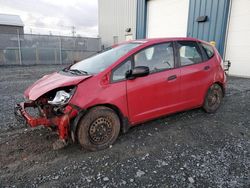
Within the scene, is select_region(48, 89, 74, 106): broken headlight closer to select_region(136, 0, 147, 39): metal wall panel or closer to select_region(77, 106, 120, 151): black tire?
select_region(77, 106, 120, 151): black tire

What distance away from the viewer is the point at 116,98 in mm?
2658

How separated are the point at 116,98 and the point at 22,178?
1506 millimetres

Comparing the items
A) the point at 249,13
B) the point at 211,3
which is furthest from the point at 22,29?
the point at 249,13

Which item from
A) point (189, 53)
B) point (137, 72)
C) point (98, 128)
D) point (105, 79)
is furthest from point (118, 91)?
point (189, 53)

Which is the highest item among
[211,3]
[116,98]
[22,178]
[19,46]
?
[211,3]

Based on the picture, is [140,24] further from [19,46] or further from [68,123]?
[68,123]

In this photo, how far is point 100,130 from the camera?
2.64 m

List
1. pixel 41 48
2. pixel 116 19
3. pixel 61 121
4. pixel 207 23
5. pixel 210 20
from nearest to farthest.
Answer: pixel 61 121, pixel 210 20, pixel 207 23, pixel 41 48, pixel 116 19

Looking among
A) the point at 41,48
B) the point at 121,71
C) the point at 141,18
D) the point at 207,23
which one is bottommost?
the point at 121,71

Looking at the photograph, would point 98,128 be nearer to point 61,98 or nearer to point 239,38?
point 61,98

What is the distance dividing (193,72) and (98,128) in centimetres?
207

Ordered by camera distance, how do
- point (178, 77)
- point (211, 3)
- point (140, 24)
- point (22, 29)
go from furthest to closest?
point (22, 29) < point (140, 24) < point (211, 3) < point (178, 77)

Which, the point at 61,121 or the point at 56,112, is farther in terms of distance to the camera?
the point at 56,112

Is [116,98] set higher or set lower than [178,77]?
lower
